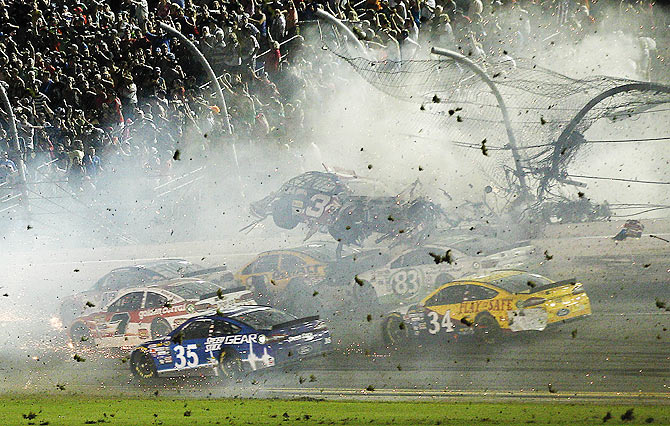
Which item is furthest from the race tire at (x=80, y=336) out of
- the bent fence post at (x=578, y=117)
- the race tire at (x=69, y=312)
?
the bent fence post at (x=578, y=117)

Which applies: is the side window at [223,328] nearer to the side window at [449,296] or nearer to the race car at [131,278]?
the race car at [131,278]

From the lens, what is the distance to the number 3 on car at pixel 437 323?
42.4 feet

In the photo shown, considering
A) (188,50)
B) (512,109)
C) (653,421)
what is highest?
(188,50)

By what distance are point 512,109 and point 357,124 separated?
9.86 feet

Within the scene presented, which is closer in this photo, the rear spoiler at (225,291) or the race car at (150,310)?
the race car at (150,310)

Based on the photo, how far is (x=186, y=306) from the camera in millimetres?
14648

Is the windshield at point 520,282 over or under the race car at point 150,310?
under

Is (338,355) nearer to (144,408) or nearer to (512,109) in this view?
(144,408)

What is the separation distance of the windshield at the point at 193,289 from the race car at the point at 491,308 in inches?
130

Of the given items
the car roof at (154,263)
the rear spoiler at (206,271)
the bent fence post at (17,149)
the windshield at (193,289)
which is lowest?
the windshield at (193,289)

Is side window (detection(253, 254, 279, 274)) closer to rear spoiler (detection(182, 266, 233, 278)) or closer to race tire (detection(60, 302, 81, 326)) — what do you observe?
rear spoiler (detection(182, 266, 233, 278))

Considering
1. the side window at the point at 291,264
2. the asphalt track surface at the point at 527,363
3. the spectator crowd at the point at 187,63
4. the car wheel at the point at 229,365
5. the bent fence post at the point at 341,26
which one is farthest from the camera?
the spectator crowd at the point at 187,63

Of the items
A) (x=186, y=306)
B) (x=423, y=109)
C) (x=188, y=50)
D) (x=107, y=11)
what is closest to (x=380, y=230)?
(x=423, y=109)

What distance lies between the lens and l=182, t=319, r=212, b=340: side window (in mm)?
13531
